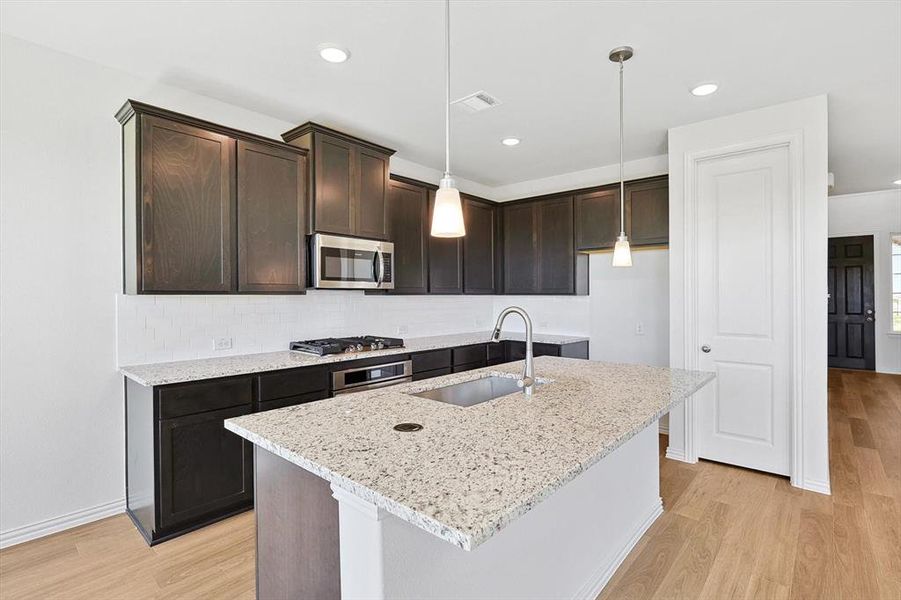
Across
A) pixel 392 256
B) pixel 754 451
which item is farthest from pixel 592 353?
pixel 392 256

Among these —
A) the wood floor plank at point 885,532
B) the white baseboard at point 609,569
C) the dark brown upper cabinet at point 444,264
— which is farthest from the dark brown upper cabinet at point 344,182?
the wood floor plank at point 885,532

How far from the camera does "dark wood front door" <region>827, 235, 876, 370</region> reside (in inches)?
263

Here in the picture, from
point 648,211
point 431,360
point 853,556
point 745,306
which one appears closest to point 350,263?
point 431,360

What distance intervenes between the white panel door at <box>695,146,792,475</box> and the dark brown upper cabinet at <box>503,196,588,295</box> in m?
1.34

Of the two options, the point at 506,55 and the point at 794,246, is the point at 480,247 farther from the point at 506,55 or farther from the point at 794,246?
the point at 794,246

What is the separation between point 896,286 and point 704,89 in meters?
6.10

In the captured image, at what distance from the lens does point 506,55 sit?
101 inches

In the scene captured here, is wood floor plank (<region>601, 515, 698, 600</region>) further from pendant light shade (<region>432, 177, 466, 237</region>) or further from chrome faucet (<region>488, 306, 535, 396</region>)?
pendant light shade (<region>432, 177, 466, 237</region>)

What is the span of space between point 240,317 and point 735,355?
3.68m

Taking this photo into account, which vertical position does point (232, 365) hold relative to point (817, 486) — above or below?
above

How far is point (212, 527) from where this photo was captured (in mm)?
2623

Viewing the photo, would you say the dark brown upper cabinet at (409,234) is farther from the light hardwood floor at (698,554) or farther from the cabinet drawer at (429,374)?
the light hardwood floor at (698,554)

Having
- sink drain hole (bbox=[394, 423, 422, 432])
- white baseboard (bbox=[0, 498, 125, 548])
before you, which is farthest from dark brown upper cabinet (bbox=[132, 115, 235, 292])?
sink drain hole (bbox=[394, 423, 422, 432])

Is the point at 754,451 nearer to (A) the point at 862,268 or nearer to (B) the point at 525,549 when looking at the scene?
(B) the point at 525,549
